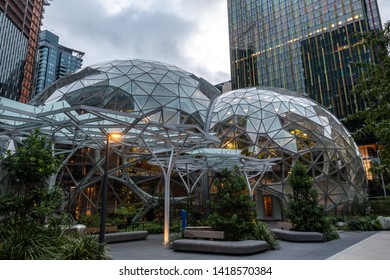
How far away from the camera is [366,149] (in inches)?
2291

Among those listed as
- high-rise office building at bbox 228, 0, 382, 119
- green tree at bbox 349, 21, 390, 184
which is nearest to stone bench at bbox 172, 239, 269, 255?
green tree at bbox 349, 21, 390, 184

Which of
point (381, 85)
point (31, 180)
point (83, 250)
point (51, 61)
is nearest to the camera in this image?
point (83, 250)

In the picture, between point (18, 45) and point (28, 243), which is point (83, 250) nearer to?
point (28, 243)

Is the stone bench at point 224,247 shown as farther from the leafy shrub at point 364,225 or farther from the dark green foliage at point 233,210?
the leafy shrub at point 364,225

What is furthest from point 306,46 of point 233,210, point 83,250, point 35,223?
point 83,250

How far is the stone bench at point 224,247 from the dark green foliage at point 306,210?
5.19 meters

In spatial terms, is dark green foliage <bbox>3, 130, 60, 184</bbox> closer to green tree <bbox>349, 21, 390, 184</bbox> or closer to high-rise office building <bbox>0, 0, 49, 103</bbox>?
green tree <bbox>349, 21, 390, 184</bbox>

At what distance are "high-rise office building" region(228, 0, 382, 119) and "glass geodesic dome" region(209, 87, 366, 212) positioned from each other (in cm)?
5628

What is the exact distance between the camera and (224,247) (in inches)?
415

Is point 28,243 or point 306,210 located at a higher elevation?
point 306,210

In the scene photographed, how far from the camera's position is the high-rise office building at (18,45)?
8706 cm

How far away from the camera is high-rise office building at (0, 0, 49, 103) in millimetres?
87062

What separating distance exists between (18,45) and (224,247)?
110 m
